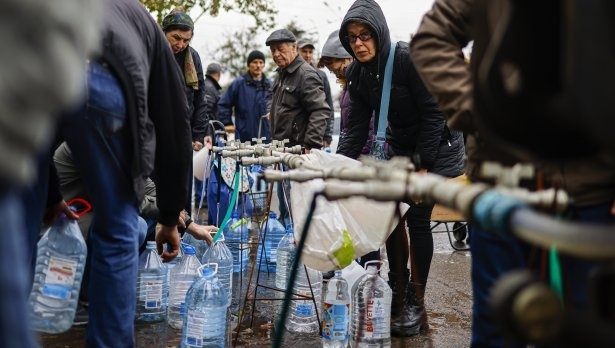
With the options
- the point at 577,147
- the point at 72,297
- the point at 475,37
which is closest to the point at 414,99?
the point at 475,37

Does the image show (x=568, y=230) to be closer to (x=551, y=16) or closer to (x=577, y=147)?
(x=577, y=147)

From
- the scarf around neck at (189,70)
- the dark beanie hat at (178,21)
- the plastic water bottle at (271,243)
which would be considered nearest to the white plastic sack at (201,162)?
the scarf around neck at (189,70)

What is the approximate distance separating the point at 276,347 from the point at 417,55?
1.20m

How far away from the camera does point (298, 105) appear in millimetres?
6930

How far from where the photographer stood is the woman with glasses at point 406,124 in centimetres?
426

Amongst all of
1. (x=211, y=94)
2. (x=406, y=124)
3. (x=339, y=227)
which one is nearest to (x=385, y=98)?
(x=406, y=124)

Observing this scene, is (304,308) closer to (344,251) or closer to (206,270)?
(206,270)

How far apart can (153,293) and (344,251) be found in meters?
1.54

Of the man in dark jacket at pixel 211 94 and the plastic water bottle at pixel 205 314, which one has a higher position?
the man in dark jacket at pixel 211 94

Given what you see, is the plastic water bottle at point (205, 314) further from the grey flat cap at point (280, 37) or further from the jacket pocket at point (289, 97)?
the grey flat cap at point (280, 37)

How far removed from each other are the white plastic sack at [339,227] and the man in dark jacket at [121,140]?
0.83 m

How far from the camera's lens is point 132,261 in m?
2.81

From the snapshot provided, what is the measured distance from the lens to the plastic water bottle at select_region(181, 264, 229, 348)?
3793 millimetres

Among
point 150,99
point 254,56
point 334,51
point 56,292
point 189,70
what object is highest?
point 254,56
